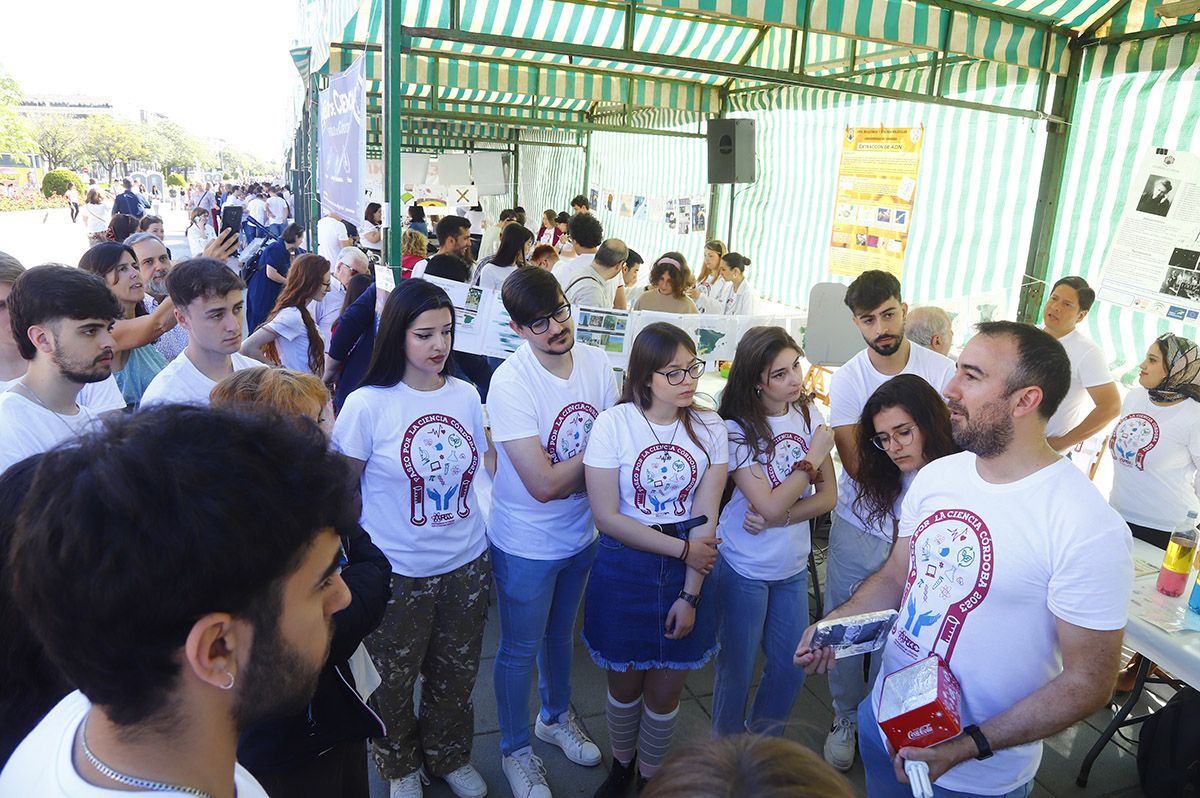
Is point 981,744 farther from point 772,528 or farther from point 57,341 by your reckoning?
point 57,341

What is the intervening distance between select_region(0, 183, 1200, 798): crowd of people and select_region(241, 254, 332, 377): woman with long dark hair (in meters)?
0.43

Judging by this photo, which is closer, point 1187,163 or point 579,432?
point 579,432

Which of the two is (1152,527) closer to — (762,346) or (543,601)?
(762,346)

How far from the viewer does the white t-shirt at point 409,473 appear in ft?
7.75

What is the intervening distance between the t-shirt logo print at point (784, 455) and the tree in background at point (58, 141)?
232 ft

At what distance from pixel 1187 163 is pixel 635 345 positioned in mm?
4505

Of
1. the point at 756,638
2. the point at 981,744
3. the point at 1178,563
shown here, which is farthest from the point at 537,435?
the point at 1178,563

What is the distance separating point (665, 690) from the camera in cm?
259

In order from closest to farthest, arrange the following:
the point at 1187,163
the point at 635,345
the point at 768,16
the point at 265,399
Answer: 1. the point at 265,399
2. the point at 635,345
3. the point at 1187,163
4. the point at 768,16

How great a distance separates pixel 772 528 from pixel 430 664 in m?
1.33

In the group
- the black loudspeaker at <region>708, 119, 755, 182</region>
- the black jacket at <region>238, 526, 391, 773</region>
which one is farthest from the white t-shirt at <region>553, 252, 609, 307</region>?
the black jacket at <region>238, 526, 391, 773</region>

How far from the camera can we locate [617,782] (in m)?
2.70

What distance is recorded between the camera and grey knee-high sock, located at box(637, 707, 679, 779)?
8.65ft

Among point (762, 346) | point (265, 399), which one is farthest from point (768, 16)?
point (265, 399)
